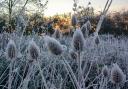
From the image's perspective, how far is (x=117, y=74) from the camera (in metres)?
1.67

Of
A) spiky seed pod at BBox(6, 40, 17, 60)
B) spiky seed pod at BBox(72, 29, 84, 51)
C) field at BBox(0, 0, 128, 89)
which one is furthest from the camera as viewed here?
spiky seed pod at BBox(6, 40, 17, 60)

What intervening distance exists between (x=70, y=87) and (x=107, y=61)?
1781 mm

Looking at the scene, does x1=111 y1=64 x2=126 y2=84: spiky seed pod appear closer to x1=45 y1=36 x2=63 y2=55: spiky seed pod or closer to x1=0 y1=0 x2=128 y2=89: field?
x1=0 y1=0 x2=128 y2=89: field

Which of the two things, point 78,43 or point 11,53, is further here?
point 11,53

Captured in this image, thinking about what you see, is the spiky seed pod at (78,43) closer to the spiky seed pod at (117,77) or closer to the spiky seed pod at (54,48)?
the spiky seed pod at (54,48)

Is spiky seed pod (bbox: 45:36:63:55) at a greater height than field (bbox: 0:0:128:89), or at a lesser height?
greater

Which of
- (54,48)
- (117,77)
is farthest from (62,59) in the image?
(117,77)

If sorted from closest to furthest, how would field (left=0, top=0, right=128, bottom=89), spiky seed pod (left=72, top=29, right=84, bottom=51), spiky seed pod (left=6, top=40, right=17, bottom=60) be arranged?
1. spiky seed pod (left=72, top=29, right=84, bottom=51)
2. field (left=0, top=0, right=128, bottom=89)
3. spiky seed pod (left=6, top=40, right=17, bottom=60)

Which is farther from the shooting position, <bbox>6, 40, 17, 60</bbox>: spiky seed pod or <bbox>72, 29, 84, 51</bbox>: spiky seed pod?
<bbox>6, 40, 17, 60</bbox>: spiky seed pod

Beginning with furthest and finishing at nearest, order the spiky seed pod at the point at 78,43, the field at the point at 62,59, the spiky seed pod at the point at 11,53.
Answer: the spiky seed pod at the point at 11,53, the field at the point at 62,59, the spiky seed pod at the point at 78,43

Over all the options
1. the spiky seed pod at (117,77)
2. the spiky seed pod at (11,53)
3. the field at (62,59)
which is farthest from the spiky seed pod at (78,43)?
the spiky seed pod at (11,53)

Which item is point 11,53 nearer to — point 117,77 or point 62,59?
point 62,59

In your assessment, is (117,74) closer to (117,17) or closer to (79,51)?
(79,51)

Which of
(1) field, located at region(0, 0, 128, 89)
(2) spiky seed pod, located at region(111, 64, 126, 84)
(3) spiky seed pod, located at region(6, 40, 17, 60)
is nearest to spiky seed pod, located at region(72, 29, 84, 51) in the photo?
(1) field, located at region(0, 0, 128, 89)
